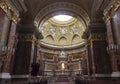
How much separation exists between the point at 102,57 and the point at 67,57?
1398 cm

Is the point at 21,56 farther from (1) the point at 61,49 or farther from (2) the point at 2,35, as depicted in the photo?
(1) the point at 61,49

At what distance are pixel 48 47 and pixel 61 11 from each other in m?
11.5

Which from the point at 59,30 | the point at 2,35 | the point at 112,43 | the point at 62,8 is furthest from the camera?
the point at 59,30

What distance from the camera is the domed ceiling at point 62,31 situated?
27.1 m

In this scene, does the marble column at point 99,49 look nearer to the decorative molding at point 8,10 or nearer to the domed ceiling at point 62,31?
the decorative molding at point 8,10

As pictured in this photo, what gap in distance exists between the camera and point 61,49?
2670cm

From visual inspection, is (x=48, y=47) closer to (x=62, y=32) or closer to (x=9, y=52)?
(x=62, y=32)

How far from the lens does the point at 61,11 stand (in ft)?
51.5

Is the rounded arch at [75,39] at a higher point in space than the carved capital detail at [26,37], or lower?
higher

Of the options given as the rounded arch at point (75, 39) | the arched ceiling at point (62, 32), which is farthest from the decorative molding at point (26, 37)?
the rounded arch at point (75, 39)

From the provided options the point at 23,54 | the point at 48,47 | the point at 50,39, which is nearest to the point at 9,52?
the point at 23,54

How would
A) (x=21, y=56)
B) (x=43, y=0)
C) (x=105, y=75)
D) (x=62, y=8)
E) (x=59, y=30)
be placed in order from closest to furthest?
(x=105, y=75) < (x=21, y=56) < (x=43, y=0) < (x=62, y=8) < (x=59, y=30)

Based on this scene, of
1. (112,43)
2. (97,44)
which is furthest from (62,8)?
(112,43)

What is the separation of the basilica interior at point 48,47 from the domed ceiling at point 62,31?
7.38 ft
